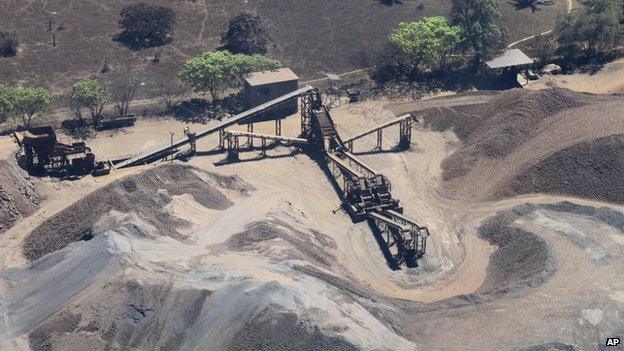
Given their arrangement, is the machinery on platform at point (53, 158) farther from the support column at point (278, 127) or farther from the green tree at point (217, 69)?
the green tree at point (217, 69)

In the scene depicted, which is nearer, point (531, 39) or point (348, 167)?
point (348, 167)

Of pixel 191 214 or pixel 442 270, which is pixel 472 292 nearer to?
pixel 442 270

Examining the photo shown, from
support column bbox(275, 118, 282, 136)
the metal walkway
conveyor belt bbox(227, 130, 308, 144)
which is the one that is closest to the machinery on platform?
conveyor belt bbox(227, 130, 308, 144)

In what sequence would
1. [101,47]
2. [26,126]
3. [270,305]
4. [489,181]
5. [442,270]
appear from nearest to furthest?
[270,305] < [442,270] < [489,181] < [26,126] < [101,47]

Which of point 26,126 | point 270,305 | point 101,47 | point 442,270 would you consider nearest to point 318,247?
point 442,270

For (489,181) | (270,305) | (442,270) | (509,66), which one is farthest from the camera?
(509,66)
